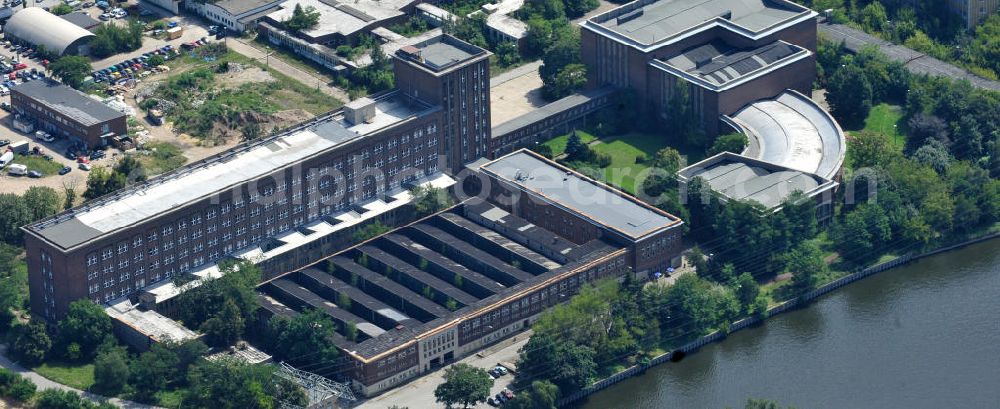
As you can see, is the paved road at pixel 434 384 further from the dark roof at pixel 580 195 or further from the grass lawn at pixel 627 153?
the grass lawn at pixel 627 153

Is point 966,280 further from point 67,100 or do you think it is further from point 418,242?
point 67,100

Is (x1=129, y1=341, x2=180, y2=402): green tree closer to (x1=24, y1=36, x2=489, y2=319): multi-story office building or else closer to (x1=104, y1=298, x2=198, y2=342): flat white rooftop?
(x1=104, y1=298, x2=198, y2=342): flat white rooftop

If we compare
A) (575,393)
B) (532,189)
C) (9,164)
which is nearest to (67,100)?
(9,164)

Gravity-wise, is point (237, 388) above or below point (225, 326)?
below

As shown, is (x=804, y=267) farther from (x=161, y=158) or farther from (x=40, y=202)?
(x=40, y=202)

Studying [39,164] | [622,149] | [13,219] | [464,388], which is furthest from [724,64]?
[13,219]

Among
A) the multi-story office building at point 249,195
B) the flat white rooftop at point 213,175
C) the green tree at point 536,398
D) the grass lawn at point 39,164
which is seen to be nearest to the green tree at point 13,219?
the multi-story office building at point 249,195
